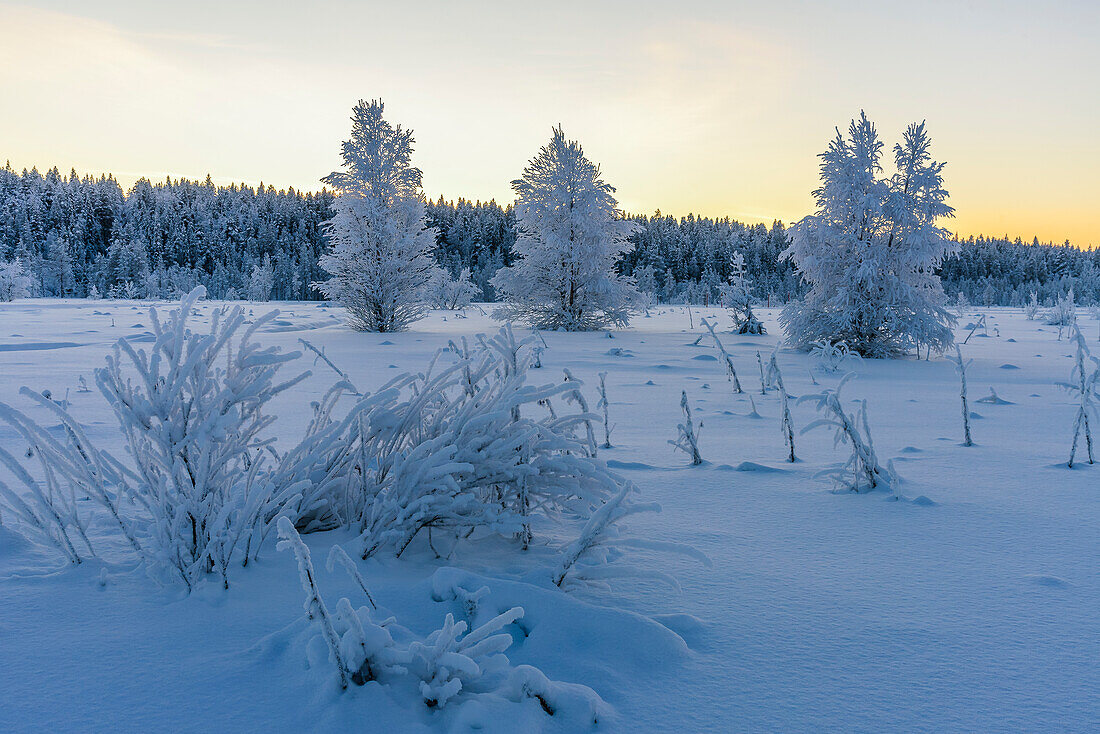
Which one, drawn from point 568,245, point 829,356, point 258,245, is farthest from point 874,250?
point 258,245

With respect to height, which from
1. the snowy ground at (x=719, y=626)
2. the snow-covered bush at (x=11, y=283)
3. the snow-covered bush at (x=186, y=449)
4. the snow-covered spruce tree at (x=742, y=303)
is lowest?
the snowy ground at (x=719, y=626)

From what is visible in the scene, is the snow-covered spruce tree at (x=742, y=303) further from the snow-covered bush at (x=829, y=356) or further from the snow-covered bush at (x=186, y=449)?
the snow-covered bush at (x=186, y=449)

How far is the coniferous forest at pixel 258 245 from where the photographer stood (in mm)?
75375

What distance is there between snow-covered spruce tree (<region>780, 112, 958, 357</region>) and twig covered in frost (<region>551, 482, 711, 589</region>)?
9418 millimetres

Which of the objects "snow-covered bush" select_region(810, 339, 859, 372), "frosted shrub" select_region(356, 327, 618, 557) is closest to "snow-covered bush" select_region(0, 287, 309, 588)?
"frosted shrub" select_region(356, 327, 618, 557)

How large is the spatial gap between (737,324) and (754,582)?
13437 mm

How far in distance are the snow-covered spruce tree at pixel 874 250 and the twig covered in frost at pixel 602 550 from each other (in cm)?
942

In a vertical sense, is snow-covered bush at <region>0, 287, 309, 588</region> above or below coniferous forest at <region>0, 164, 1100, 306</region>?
below

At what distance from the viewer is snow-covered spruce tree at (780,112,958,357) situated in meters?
9.97

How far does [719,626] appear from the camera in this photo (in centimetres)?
146

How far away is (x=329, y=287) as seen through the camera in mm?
15242

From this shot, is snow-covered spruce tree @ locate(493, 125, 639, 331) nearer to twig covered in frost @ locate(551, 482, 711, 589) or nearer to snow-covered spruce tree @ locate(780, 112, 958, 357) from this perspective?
snow-covered spruce tree @ locate(780, 112, 958, 357)

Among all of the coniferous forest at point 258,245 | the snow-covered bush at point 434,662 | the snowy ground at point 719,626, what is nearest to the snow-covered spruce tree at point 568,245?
the snowy ground at point 719,626

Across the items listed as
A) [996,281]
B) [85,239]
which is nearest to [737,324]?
[996,281]
